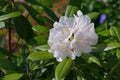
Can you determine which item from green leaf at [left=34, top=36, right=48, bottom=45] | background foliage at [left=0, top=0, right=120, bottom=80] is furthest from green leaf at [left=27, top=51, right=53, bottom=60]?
green leaf at [left=34, top=36, right=48, bottom=45]

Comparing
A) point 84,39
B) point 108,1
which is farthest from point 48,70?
point 108,1

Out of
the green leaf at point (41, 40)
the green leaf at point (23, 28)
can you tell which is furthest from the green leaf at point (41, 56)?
the green leaf at point (23, 28)

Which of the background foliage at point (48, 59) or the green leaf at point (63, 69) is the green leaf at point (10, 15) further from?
the green leaf at point (63, 69)

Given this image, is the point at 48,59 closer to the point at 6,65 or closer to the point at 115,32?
the point at 6,65

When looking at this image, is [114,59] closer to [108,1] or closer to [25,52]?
[25,52]

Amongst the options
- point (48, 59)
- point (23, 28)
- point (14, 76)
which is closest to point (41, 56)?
point (48, 59)

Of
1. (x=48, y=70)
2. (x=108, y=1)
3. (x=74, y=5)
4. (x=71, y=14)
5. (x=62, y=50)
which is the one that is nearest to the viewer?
(x=62, y=50)

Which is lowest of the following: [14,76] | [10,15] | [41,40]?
[14,76]
